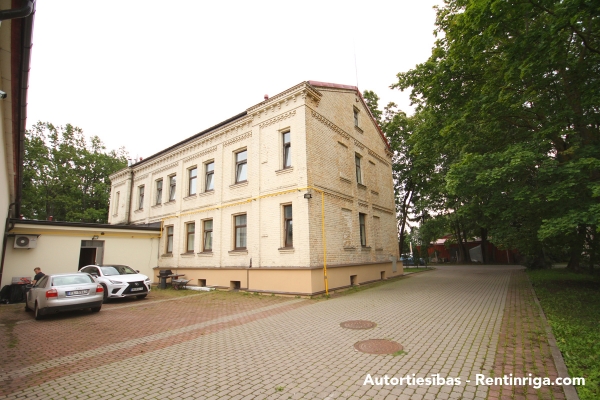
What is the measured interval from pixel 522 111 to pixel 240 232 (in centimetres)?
1356

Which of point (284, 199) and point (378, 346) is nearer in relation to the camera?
point (378, 346)

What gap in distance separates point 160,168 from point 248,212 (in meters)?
10.9

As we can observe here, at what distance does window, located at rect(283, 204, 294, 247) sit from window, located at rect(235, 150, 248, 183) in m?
3.85

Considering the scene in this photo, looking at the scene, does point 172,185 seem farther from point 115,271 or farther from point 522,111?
point 522,111

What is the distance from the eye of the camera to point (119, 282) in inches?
506

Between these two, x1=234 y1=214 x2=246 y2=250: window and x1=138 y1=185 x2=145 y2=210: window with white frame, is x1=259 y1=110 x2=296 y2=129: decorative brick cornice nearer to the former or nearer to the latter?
x1=234 y1=214 x2=246 y2=250: window

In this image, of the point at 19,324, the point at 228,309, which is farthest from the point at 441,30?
the point at 19,324

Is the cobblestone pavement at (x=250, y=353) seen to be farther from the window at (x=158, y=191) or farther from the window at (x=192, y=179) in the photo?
the window at (x=158, y=191)

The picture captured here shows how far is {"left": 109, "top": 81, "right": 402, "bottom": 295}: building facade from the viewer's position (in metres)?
13.2

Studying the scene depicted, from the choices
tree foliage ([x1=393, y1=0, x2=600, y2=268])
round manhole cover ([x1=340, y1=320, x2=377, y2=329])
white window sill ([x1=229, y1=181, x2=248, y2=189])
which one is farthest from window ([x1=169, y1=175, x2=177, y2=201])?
round manhole cover ([x1=340, y1=320, x2=377, y2=329])

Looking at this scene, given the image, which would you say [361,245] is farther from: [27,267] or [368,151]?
[27,267]

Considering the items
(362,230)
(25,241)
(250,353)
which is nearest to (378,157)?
(362,230)

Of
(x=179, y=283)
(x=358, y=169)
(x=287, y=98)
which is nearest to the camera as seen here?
(x=287, y=98)

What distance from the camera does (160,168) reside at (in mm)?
21828
